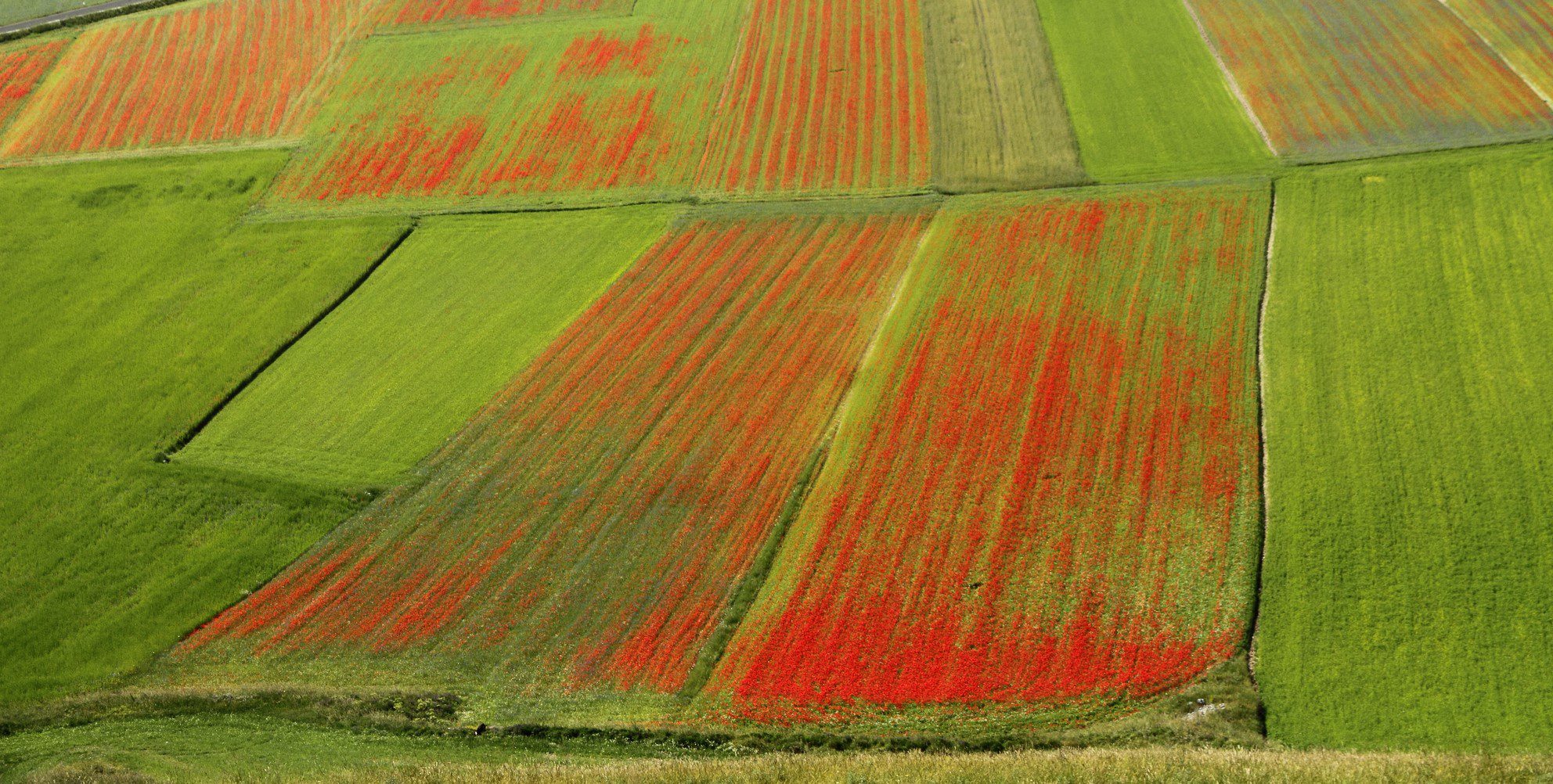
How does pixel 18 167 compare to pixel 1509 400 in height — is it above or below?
above

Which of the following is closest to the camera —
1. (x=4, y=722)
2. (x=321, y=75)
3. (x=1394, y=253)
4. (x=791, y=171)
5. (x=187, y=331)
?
(x=4, y=722)

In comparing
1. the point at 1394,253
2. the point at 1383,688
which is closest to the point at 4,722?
the point at 1383,688

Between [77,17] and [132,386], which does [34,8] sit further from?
[132,386]

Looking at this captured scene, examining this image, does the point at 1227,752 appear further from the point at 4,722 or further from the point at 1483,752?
the point at 4,722

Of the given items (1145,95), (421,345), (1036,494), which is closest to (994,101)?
(1145,95)

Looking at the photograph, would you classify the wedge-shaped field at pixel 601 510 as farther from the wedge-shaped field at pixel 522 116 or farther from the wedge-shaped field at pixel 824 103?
the wedge-shaped field at pixel 522 116

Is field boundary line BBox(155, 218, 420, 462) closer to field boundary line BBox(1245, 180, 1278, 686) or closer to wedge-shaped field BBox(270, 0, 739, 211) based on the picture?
wedge-shaped field BBox(270, 0, 739, 211)
